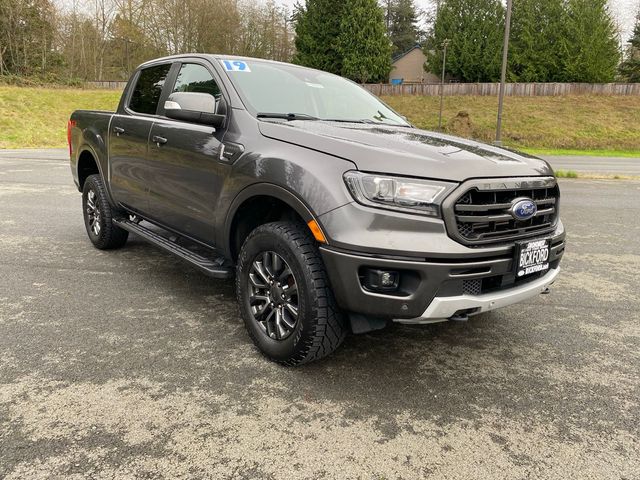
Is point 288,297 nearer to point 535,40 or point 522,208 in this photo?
point 522,208

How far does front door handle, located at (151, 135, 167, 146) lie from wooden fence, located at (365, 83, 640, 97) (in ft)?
135

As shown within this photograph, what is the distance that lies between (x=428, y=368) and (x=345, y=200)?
1203 millimetres

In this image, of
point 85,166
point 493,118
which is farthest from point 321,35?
point 85,166

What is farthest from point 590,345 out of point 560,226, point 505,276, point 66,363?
point 66,363

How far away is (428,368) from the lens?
301cm

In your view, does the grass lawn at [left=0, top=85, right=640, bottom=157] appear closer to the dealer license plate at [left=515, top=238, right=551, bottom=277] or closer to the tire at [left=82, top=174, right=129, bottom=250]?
the tire at [left=82, top=174, right=129, bottom=250]

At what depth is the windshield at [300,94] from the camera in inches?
137

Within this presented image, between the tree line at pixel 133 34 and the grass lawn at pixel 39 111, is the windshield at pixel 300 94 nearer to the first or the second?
the grass lawn at pixel 39 111

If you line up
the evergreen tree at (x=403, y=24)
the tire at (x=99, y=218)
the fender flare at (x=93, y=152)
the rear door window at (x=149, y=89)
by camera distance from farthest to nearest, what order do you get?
the evergreen tree at (x=403, y=24)
the tire at (x=99, y=218)
the fender flare at (x=93, y=152)
the rear door window at (x=149, y=89)

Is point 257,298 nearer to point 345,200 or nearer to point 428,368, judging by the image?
point 345,200

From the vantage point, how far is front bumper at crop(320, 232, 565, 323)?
2412 millimetres

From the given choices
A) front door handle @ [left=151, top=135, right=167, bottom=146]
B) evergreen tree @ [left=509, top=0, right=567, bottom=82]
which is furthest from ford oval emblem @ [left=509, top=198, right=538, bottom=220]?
evergreen tree @ [left=509, top=0, right=567, bottom=82]

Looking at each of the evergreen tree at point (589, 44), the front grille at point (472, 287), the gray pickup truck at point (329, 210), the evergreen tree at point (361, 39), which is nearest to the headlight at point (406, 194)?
the gray pickup truck at point (329, 210)

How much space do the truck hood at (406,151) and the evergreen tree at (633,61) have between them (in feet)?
184
